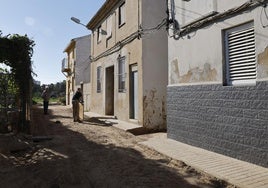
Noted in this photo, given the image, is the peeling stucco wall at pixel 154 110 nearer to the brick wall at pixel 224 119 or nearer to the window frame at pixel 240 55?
the brick wall at pixel 224 119

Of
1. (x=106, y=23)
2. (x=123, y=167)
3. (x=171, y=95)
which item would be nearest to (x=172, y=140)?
(x=171, y=95)

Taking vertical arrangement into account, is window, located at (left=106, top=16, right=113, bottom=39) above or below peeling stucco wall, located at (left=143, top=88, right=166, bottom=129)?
above

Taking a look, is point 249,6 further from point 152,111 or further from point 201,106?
point 152,111

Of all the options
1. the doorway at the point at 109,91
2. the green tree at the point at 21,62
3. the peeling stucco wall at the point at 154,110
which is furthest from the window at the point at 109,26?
the green tree at the point at 21,62

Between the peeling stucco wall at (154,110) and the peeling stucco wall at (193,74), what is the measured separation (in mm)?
2122

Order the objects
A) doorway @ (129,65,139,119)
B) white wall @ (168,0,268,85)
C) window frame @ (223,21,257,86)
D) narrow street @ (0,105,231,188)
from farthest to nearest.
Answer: doorway @ (129,65,139,119), window frame @ (223,21,257,86), white wall @ (168,0,268,85), narrow street @ (0,105,231,188)

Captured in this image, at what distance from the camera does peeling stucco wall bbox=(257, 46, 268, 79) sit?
5637 millimetres

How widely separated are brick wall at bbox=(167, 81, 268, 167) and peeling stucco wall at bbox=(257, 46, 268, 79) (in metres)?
0.16

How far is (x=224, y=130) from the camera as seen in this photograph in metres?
6.71

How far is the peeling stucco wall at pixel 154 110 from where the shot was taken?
11.0 m

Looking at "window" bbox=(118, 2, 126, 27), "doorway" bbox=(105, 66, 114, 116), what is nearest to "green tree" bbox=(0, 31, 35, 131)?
"window" bbox=(118, 2, 126, 27)

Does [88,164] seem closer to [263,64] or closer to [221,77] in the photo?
[221,77]

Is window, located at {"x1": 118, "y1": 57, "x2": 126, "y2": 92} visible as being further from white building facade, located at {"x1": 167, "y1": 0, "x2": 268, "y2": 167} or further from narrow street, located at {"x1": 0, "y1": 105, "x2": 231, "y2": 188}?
white building facade, located at {"x1": 167, "y1": 0, "x2": 268, "y2": 167}

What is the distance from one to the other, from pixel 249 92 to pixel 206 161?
1.70m
